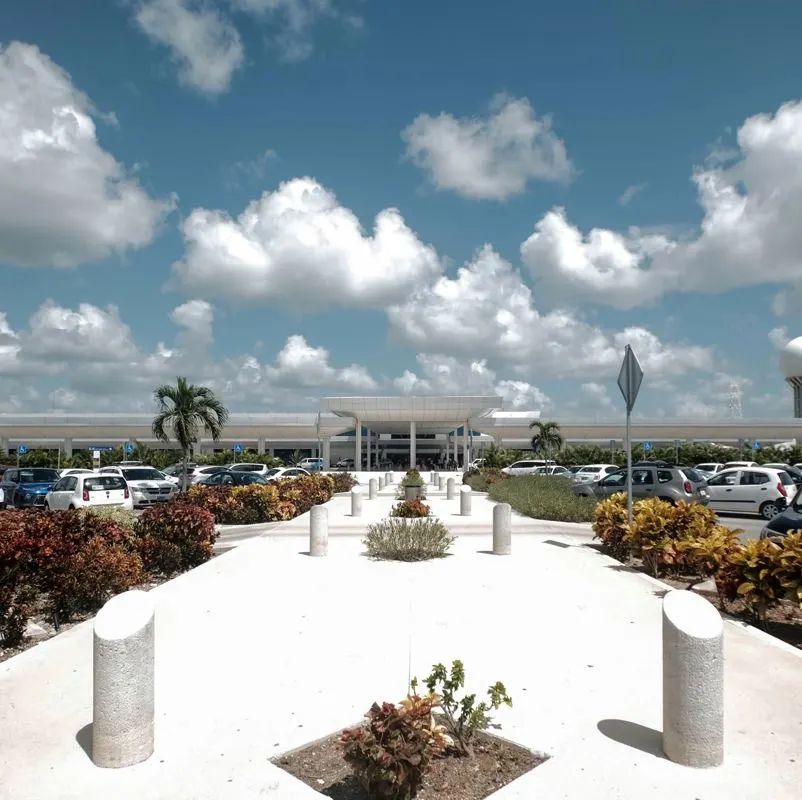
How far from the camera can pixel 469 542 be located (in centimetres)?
1379

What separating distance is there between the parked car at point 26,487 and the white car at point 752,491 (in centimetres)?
2062

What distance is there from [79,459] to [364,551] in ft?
178

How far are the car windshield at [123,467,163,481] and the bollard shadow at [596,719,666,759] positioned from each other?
21772 mm

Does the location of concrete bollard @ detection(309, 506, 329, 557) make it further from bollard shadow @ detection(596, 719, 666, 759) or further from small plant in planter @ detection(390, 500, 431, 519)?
bollard shadow @ detection(596, 719, 666, 759)

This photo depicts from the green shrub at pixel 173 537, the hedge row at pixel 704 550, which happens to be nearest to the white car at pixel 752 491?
the hedge row at pixel 704 550

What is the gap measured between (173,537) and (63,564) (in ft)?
10.8

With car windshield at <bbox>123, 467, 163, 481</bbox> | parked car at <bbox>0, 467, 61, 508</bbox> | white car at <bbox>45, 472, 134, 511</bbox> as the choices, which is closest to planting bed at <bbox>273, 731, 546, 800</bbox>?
white car at <bbox>45, 472, 134, 511</bbox>

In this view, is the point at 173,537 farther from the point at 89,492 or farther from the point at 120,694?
the point at 89,492

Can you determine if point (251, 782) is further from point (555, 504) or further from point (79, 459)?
point (79, 459)

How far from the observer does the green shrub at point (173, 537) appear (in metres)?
10.4

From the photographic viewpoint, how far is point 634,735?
4289 millimetres

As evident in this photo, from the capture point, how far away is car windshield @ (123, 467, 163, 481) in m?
23.8

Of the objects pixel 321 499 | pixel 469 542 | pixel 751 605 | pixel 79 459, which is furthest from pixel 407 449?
pixel 751 605

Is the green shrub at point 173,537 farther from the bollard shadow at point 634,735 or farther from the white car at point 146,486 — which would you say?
the white car at point 146,486
